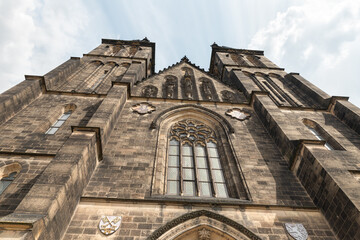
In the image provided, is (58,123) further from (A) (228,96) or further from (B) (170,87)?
(A) (228,96)

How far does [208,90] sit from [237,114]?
3.67 m

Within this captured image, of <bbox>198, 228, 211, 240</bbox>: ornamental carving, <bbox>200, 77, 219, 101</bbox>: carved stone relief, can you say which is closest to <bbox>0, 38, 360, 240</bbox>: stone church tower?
<bbox>198, 228, 211, 240</bbox>: ornamental carving

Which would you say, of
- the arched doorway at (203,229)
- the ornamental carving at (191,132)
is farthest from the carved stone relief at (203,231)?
the ornamental carving at (191,132)

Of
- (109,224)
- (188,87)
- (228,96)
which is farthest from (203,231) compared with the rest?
(188,87)

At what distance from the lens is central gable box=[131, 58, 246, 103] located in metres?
12.0

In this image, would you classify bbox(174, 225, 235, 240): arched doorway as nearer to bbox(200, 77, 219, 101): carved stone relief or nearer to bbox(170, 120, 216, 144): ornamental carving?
bbox(170, 120, 216, 144): ornamental carving

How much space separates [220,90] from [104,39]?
14.2m

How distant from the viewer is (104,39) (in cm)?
2172

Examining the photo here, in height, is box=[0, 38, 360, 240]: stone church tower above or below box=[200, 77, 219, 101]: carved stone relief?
below

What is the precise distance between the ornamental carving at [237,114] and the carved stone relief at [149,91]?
403 centimetres

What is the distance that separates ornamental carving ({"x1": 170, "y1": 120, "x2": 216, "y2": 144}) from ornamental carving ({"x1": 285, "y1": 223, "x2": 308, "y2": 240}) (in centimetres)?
410

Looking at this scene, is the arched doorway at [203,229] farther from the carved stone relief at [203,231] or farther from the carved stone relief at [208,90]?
the carved stone relief at [208,90]

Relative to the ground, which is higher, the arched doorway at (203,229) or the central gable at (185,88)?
the central gable at (185,88)

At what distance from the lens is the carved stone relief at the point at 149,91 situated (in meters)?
11.8
